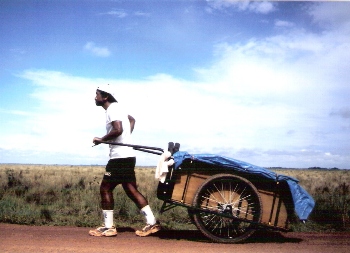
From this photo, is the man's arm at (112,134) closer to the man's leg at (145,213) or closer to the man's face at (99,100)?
the man's face at (99,100)

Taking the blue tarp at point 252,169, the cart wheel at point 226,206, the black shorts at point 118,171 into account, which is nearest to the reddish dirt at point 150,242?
the cart wheel at point 226,206

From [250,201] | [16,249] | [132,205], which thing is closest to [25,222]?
[16,249]

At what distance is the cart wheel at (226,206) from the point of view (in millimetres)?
5051

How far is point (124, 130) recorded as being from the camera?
557 centimetres

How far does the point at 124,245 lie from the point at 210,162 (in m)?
1.66

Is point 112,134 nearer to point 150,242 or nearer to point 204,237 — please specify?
point 150,242

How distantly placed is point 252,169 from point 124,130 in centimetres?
206

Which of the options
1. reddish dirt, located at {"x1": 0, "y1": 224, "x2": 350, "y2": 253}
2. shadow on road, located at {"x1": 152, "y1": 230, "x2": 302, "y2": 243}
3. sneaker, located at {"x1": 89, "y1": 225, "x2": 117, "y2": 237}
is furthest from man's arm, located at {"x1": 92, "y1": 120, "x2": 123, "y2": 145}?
shadow on road, located at {"x1": 152, "y1": 230, "x2": 302, "y2": 243}

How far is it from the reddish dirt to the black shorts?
0.87 metres

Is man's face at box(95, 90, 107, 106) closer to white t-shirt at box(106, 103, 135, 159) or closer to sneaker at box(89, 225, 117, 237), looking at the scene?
white t-shirt at box(106, 103, 135, 159)

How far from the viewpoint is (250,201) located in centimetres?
523

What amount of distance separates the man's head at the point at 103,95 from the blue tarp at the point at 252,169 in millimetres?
1480

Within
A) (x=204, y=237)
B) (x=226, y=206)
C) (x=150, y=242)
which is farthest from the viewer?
(x=204, y=237)

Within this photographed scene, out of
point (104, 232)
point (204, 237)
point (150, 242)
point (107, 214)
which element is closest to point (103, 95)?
point (107, 214)
